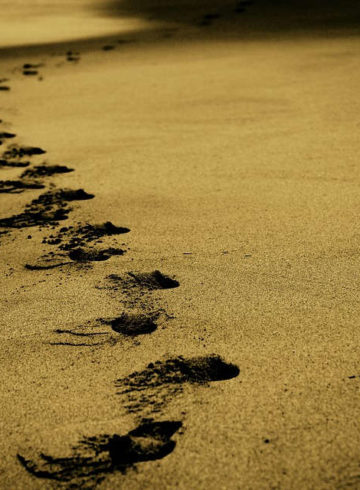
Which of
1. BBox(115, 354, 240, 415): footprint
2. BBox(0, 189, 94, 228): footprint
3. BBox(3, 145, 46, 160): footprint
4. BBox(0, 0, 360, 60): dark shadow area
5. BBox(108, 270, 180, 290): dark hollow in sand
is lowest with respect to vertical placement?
BBox(115, 354, 240, 415): footprint

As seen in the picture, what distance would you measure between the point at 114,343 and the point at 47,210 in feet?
2.99

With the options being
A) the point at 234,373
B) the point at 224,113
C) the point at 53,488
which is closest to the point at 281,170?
the point at 224,113

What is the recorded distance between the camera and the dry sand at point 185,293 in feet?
3.30

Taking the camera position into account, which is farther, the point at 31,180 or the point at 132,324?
the point at 31,180

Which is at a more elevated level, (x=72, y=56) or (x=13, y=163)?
(x=72, y=56)

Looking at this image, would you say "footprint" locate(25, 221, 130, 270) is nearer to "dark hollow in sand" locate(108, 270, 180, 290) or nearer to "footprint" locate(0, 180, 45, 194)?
"dark hollow in sand" locate(108, 270, 180, 290)

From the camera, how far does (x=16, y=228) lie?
6.43 feet

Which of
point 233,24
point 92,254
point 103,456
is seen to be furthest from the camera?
point 233,24

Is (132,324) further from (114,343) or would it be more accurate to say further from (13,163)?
(13,163)

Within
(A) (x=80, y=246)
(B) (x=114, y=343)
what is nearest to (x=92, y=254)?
(A) (x=80, y=246)

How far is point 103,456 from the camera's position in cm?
101

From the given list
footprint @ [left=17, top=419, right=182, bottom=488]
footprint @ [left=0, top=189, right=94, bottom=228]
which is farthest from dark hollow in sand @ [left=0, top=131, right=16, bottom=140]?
footprint @ [left=17, top=419, right=182, bottom=488]

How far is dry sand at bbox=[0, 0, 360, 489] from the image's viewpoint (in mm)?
1007

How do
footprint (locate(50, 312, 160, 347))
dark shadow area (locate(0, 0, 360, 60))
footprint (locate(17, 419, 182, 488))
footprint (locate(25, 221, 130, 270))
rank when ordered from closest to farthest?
footprint (locate(17, 419, 182, 488))
footprint (locate(50, 312, 160, 347))
footprint (locate(25, 221, 130, 270))
dark shadow area (locate(0, 0, 360, 60))
